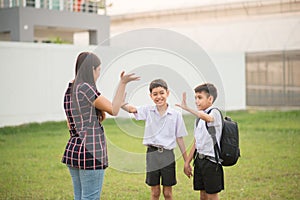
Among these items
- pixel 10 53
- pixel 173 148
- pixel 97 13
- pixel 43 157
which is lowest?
pixel 43 157

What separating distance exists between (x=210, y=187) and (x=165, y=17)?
2320cm

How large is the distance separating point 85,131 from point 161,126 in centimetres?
93

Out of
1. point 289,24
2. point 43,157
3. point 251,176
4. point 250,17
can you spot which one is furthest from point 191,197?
point 250,17

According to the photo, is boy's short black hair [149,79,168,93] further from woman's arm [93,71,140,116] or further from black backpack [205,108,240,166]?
woman's arm [93,71,140,116]

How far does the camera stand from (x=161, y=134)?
503cm

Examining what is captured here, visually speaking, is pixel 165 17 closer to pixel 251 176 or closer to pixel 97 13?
pixel 97 13

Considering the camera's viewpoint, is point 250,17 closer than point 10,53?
No

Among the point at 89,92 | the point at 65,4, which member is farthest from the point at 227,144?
the point at 65,4

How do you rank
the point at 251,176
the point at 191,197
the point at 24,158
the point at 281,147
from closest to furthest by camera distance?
the point at 191,197
the point at 251,176
the point at 24,158
the point at 281,147

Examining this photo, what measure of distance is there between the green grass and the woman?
409 mm

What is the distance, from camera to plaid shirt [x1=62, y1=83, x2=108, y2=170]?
428cm

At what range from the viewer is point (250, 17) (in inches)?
983

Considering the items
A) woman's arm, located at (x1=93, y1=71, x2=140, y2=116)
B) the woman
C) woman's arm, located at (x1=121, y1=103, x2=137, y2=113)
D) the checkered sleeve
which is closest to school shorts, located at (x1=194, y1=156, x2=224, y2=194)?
woman's arm, located at (x1=121, y1=103, x2=137, y2=113)

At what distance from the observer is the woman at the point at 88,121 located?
4.27m
